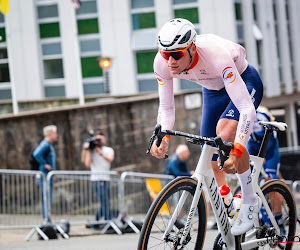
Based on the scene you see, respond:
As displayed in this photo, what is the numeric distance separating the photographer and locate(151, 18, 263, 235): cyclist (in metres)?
7.38

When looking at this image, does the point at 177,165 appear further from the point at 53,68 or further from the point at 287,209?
the point at 53,68

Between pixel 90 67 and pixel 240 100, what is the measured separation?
25722 mm

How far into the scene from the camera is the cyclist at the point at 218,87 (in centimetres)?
498

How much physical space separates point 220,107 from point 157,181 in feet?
28.4

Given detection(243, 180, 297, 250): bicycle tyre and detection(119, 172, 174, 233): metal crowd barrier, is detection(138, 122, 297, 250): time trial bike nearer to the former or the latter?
detection(243, 180, 297, 250): bicycle tyre

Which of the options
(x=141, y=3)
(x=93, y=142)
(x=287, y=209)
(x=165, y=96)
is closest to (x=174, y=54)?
(x=165, y=96)

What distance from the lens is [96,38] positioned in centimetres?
3028

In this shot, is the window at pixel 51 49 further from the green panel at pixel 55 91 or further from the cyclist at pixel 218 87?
the cyclist at pixel 218 87

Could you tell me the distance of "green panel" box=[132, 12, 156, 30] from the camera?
29453mm

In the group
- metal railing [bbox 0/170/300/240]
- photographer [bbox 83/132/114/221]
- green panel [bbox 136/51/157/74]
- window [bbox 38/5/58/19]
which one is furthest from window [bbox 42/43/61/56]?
photographer [bbox 83/132/114/221]

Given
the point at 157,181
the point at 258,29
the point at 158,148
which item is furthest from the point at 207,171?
the point at 258,29

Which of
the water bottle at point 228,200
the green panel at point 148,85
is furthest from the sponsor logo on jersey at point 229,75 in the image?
the green panel at point 148,85

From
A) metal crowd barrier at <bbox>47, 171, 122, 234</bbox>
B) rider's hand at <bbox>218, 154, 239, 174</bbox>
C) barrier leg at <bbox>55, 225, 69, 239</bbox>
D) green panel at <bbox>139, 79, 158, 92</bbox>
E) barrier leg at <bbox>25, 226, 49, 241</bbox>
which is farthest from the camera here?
green panel at <bbox>139, 79, 158, 92</bbox>

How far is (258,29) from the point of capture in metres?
31.9
